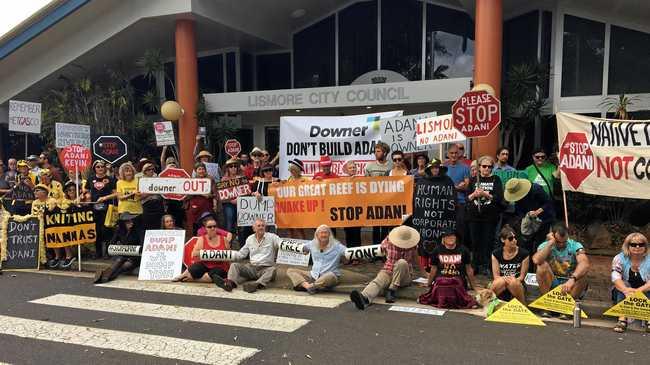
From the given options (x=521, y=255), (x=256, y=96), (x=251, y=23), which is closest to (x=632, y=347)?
(x=521, y=255)

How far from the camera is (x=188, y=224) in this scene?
30.5 feet

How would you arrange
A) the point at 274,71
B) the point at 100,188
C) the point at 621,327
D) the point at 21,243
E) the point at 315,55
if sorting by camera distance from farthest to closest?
the point at 274,71
the point at 315,55
the point at 100,188
the point at 21,243
the point at 621,327

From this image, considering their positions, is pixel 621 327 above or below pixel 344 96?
below

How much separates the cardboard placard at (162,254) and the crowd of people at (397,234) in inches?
9.9

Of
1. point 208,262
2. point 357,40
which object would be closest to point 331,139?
point 208,262

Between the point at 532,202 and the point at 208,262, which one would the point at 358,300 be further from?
the point at 532,202

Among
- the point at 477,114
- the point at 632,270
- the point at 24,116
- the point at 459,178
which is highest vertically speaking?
the point at 24,116

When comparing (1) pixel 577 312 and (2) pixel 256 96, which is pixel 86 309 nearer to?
(1) pixel 577 312

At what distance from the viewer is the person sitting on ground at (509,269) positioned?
594 centimetres

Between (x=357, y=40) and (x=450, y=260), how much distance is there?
987cm

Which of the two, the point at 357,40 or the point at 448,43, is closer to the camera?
the point at 448,43

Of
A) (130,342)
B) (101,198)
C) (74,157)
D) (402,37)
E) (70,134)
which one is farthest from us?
(402,37)

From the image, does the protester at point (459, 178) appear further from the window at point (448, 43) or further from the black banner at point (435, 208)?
the window at point (448, 43)

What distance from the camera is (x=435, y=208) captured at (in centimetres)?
725
